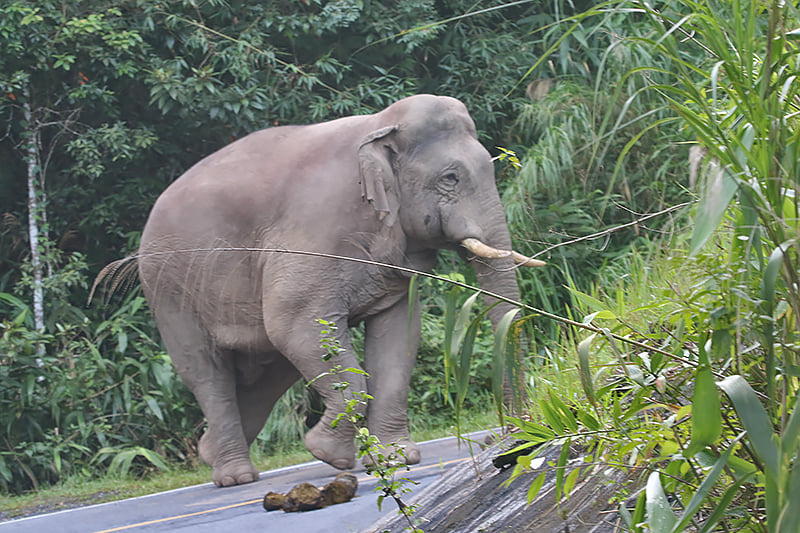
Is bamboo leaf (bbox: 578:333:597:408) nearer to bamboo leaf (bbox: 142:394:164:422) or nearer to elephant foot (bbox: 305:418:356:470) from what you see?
elephant foot (bbox: 305:418:356:470)

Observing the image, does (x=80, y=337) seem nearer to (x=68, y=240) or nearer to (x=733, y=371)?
(x=68, y=240)

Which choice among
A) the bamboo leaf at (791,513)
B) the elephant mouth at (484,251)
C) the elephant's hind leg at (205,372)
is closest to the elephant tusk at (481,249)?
the elephant mouth at (484,251)

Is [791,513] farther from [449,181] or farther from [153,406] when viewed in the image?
[153,406]

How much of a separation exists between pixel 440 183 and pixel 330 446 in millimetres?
1574

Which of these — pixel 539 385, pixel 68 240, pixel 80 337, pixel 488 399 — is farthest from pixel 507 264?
pixel 68 240

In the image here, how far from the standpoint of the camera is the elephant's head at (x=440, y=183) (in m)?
5.44

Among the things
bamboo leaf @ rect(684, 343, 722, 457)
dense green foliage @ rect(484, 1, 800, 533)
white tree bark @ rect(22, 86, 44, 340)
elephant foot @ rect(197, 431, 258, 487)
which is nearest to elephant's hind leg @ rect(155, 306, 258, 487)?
elephant foot @ rect(197, 431, 258, 487)

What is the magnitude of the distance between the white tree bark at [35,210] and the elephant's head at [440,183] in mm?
3496

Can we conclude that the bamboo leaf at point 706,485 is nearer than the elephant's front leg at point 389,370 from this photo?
Yes

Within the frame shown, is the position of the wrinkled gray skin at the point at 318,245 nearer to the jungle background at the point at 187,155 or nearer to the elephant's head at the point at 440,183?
the elephant's head at the point at 440,183

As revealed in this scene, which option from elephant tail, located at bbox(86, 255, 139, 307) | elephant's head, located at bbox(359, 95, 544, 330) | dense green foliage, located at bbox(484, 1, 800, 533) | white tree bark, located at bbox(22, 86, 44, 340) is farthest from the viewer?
white tree bark, located at bbox(22, 86, 44, 340)

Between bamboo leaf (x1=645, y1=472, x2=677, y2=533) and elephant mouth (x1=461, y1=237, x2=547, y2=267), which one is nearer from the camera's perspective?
bamboo leaf (x1=645, y1=472, x2=677, y2=533)

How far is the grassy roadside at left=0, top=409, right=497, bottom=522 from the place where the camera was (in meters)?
5.25

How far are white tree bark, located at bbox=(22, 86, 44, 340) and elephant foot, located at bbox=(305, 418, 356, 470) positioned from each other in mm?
3221
